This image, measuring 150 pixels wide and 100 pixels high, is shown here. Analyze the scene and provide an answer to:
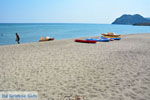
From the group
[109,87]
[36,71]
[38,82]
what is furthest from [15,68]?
[109,87]

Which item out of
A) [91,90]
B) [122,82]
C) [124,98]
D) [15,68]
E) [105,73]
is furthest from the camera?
[15,68]

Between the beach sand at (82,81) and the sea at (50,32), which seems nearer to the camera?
the beach sand at (82,81)

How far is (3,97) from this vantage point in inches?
145

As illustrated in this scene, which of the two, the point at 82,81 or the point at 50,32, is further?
the point at 50,32

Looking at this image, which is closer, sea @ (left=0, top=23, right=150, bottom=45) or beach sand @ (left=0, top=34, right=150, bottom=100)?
beach sand @ (left=0, top=34, right=150, bottom=100)

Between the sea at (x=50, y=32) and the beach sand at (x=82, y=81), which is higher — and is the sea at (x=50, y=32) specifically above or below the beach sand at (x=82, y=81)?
above

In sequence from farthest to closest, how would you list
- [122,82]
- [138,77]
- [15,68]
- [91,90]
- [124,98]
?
[15,68] < [138,77] < [122,82] < [91,90] < [124,98]

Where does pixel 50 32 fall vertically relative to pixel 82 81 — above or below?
above

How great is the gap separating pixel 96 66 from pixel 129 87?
229 cm

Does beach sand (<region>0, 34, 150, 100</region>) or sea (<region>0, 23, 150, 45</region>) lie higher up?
sea (<region>0, 23, 150, 45</region>)

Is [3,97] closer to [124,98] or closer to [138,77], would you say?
[124,98]

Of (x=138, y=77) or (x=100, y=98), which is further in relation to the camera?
(x=138, y=77)

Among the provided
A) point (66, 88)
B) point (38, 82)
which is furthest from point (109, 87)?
point (38, 82)

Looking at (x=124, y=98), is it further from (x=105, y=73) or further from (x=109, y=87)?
(x=105, y=73)
